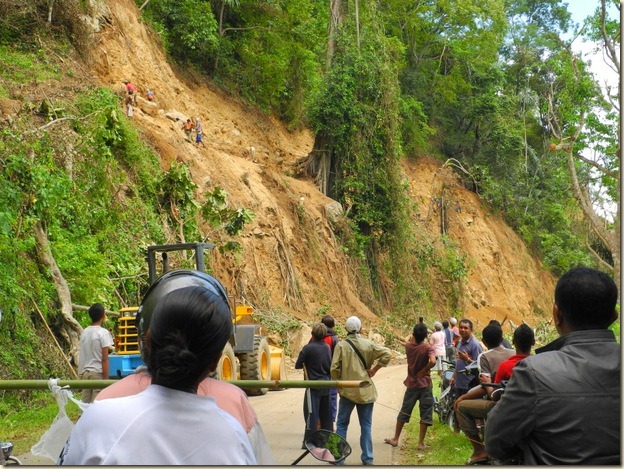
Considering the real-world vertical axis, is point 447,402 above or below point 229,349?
below

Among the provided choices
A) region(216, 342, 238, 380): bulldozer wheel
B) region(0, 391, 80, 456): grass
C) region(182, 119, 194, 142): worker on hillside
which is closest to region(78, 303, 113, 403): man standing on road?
region(0, 391, 80, 456): grass

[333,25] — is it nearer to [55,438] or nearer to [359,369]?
[359,369]

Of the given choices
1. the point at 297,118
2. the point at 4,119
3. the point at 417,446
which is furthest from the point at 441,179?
the point at 417,446

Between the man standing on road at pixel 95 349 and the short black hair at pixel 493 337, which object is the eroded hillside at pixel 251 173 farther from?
the short black hair at pixel 493 337

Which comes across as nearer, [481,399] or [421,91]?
[481,399]

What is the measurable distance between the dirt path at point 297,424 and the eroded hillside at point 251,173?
7373 mm

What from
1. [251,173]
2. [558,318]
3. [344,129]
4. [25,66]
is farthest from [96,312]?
[344,129]

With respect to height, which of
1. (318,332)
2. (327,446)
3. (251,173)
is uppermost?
(251,173)

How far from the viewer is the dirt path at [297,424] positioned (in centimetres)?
961

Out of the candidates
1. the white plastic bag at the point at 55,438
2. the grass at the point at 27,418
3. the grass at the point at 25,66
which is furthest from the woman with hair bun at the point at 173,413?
the grass at the point at 25,66

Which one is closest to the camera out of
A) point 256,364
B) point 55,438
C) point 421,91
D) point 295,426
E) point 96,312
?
point 55,438

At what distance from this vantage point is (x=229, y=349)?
13000 mm

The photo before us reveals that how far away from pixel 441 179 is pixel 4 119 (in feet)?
107

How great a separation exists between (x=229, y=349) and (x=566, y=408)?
33.5ft
